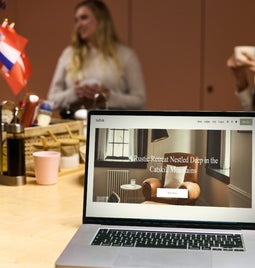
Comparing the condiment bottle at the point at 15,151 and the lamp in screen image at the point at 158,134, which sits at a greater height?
the lamp in screen image at the point at 158,134

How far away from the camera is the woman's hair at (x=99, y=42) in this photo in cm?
341

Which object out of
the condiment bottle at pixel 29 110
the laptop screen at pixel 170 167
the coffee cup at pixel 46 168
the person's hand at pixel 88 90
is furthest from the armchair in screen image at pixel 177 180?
the person's hand at pixel 88 90

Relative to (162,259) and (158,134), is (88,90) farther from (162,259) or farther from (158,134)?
(162,259)

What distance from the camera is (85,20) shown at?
3482 millimetres

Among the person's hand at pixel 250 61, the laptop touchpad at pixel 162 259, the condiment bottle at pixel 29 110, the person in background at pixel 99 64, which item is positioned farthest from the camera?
the person in background at pixel 99 64

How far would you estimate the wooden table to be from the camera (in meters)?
1.06

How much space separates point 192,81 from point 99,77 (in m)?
1.31

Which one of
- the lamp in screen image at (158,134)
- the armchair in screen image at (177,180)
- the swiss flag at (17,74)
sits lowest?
the armchair in screen image at (177,180)

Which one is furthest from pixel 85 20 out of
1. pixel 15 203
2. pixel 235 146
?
pixel 235 146

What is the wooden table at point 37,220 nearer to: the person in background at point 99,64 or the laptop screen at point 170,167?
the laptop screen at point 170,167

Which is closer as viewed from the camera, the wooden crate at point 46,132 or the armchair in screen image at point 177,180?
the armchair in screen image at point 177,180

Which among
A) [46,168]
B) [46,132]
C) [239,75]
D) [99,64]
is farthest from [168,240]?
[99,64]

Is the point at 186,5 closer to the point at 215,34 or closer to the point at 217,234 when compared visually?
the point at 215,34

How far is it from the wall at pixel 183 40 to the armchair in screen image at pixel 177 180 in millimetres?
3301
